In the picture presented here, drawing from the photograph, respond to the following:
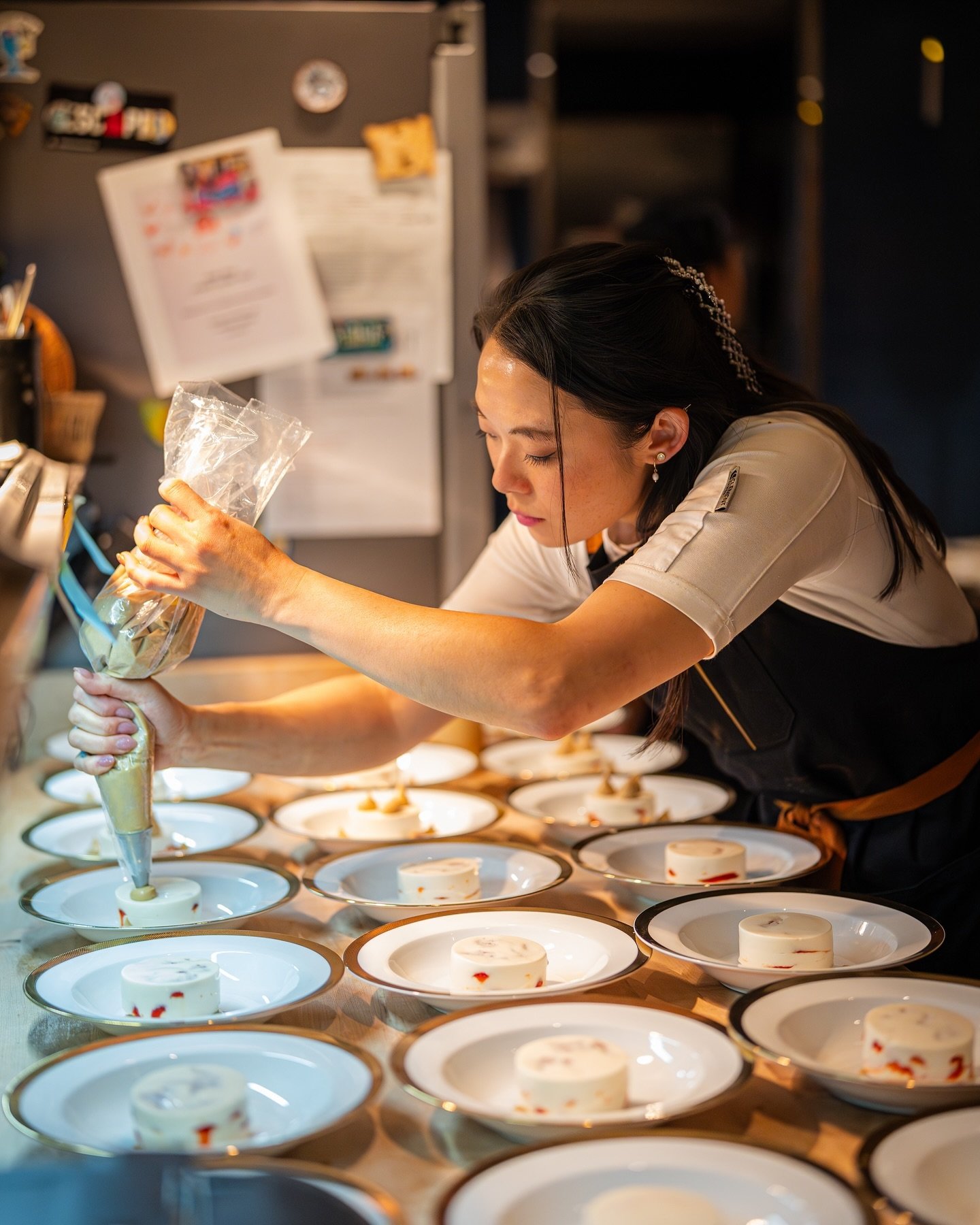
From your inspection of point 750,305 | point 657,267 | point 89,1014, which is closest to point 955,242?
point 750,305

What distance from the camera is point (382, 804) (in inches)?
61.9

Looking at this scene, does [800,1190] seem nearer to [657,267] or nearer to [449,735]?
[657,267]

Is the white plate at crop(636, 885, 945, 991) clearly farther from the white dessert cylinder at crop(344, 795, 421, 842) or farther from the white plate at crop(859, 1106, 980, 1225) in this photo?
the white dessert cylinder at crop(344, 795, 421, 842)

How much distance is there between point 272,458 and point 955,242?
3.75 m

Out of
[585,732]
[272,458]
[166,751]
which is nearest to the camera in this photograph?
[272,458]

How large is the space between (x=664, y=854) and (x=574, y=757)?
1.48 ft

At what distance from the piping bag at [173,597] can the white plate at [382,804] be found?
0.98 ft

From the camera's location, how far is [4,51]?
218 cm

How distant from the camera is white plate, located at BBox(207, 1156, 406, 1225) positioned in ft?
2.33

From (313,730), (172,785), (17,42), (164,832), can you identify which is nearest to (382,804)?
(313,730)

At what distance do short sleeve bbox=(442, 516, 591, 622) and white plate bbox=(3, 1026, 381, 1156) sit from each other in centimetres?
72

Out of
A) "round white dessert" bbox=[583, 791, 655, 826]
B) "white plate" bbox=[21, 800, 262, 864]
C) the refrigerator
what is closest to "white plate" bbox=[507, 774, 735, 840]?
"round white dessert" bbox=[583, 791, 655, 826]

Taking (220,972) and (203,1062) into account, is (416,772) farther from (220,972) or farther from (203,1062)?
(203,1062)

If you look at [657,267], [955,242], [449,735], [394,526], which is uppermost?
[955,242]
